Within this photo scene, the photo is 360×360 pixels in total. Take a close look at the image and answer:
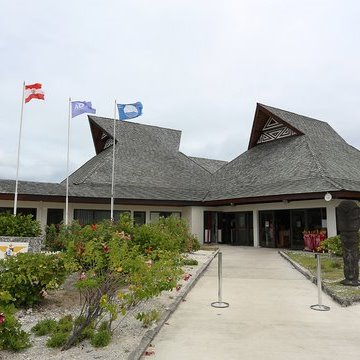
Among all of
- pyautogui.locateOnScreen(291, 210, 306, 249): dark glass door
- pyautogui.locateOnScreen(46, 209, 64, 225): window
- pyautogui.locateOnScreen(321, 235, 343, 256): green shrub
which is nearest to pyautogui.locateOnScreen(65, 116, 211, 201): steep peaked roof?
pyautogui.locateOnScreen(46, 209, 64, 225): window

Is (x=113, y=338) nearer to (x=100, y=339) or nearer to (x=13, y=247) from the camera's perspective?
(x=100, y=339)

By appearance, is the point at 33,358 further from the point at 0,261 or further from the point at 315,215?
the point at 315,215

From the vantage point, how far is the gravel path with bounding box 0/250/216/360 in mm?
4805

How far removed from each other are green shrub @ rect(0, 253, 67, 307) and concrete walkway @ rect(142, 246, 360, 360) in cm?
237

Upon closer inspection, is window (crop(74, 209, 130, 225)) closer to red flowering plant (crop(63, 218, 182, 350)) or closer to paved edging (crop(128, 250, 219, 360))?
paved edging (crop(128, 250, 219, 360))

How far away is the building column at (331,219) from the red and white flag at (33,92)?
1485 centimetres

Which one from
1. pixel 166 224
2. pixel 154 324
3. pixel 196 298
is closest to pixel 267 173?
pixel 166 224

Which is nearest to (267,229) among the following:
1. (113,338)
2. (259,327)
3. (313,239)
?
(313,239)

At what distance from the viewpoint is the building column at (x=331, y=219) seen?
18.3 meters

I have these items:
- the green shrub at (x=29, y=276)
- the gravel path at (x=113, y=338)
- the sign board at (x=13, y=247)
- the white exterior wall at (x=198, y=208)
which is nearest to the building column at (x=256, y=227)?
the white exterior wall at (x=198, y=208)

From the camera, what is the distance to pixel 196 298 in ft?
27.7

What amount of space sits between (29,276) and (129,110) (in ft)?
50.3

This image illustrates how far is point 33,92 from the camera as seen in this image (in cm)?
1783

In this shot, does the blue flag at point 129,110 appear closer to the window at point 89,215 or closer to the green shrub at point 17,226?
the window at point 89,215
